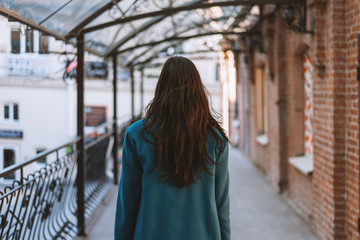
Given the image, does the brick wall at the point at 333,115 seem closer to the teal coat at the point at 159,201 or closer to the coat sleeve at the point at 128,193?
the teal coat at the point at 159,201

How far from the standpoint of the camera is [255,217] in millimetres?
6254

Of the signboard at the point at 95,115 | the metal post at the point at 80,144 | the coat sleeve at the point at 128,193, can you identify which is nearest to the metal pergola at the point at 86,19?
the metal post at the point at 80,144

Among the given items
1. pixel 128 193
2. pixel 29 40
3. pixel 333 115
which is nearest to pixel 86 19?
pixel 29 40

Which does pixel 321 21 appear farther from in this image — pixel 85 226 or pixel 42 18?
pixel 85 226

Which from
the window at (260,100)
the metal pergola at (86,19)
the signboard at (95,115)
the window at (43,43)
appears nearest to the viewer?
the metal pergola at (86,19)

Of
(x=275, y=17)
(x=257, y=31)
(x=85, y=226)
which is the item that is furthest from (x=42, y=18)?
(x=257, y=31)

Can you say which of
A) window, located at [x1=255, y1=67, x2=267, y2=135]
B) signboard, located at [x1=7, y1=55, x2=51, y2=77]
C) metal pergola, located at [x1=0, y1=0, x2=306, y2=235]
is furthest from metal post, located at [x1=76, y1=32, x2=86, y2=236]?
Answer: window, located at [x1=255, y1=67, x2=267, y2=135]

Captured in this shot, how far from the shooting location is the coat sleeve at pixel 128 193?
212 centimetres

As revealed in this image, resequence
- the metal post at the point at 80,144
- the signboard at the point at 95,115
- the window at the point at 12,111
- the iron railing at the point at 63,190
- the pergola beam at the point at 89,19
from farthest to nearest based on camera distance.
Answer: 1. the signboard at the point at 95,115
2. the window at the point at 12,111
3. the metal post at the point at 80,144
4. the pergola beam at the point at 89,19
5. the iron railing at the point at 63,190

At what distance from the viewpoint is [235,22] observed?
10.7 meters

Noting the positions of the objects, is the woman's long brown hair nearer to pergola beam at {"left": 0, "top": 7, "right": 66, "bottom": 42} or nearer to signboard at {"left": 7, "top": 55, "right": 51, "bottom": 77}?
pergola beam at {"left": 0, "top": 7, "right": 66, "bottom": 42}

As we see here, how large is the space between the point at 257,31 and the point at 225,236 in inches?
289

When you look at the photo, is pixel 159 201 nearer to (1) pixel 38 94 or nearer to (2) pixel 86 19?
(2) pixel 86 19

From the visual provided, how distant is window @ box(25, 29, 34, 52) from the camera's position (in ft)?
13.9
